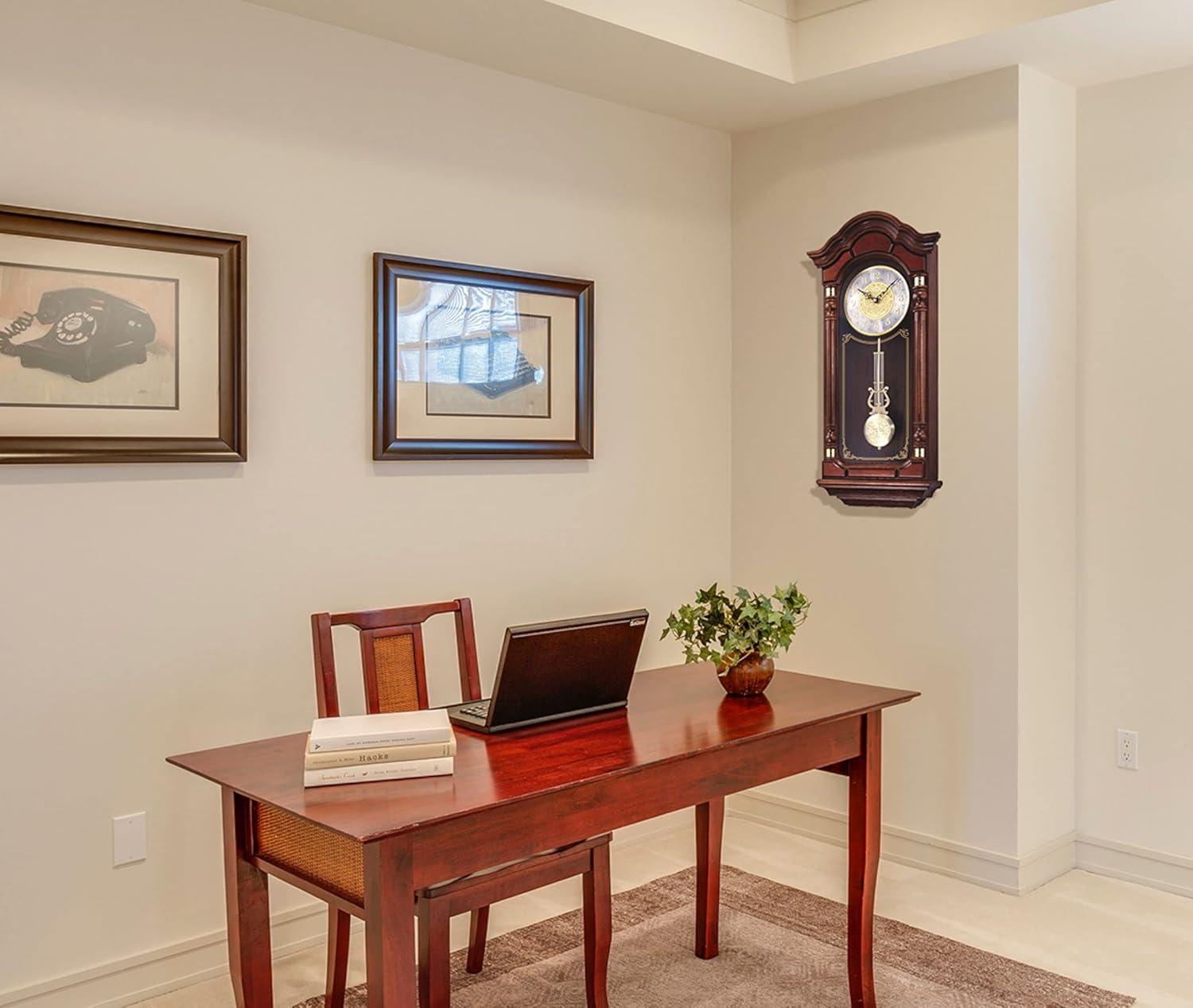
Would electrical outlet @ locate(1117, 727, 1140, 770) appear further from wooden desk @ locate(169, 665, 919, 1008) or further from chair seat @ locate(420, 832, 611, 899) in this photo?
chair seat @ locate(420, 832, 611, 899)

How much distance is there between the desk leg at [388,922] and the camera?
1787mm

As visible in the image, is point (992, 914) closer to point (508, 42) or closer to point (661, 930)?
point (661, 930)

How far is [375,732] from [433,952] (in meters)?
0.56

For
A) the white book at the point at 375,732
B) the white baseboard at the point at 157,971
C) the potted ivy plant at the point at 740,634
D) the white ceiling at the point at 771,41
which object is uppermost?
the white ceiling at the point at 771,41

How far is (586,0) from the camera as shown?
118 inches

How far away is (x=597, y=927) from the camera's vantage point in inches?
99.5

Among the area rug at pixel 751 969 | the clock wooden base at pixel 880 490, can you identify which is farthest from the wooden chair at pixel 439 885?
the clock wooden base at pixel 880 490

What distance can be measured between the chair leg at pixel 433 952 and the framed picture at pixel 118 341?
1.26m

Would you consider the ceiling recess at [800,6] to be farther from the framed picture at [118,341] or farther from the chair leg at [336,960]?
the chair leg at [336,960]

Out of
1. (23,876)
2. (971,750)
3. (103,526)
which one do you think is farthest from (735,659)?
(23,876)

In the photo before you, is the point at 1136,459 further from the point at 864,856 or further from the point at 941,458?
the point at 864,856

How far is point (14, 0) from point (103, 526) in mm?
1181

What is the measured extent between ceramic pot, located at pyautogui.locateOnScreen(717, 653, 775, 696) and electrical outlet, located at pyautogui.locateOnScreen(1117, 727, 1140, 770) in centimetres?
153

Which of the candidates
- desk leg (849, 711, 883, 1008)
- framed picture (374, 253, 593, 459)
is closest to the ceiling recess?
framed picture (374, 253, 593, 459)
